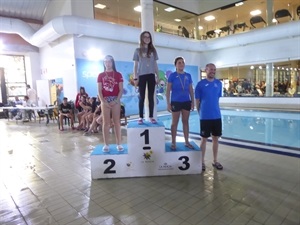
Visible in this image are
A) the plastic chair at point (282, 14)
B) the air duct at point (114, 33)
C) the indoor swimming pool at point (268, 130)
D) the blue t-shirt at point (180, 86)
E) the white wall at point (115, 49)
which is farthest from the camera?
the plastic chair at point (282, 14)

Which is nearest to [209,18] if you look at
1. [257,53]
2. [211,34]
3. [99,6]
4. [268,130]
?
[211,34]

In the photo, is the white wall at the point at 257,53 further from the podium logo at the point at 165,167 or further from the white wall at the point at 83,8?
the podium logo at the point at 165,167

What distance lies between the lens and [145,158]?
306 centimetres

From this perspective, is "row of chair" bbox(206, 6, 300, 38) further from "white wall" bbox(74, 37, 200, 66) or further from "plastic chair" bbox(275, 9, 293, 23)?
"white wall" bbox(74, 37, 200, 66)

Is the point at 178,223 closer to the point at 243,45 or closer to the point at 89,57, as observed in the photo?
the point at 89,57

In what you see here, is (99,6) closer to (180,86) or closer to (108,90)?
(108,90)

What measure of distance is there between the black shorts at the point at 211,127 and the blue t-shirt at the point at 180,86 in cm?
43

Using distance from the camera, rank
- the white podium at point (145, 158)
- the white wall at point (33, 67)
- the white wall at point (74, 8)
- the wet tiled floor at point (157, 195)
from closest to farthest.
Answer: the wet tiled floor at point (157, 195), the white podium at point (145, 158), the white wall at point (74, 8), the white wall at point (33, 67)

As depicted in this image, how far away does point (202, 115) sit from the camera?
3117 millimetres

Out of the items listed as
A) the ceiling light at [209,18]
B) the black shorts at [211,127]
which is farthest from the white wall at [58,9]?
the ceiling light at [209,18]

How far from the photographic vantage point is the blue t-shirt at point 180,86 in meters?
3.14

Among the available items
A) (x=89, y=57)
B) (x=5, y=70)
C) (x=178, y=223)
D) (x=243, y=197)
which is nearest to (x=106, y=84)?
(x=178, y=223)

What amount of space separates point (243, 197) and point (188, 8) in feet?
37.9

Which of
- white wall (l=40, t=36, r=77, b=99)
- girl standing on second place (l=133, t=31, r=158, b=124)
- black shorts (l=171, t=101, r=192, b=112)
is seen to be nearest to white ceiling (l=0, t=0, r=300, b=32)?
white wall (l=40, t=36, r=77, b=99)
